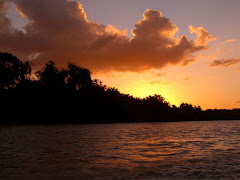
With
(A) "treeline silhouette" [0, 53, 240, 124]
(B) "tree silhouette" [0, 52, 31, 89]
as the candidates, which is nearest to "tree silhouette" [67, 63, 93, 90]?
(A) "treeline silhouette" [0, 53, 240, 124]

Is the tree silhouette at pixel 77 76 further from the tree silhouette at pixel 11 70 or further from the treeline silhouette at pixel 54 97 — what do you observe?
the tree silhouette at pixel 11 70

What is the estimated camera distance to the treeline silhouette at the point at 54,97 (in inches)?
3903

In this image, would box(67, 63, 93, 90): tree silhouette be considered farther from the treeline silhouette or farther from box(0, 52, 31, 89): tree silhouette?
→ box(0, 52, 31, 89): tree silhouette

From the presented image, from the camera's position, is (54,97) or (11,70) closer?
(11,70)

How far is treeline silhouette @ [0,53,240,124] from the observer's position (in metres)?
99.1

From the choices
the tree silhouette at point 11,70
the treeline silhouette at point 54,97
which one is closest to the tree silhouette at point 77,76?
the treeline silhouette at point 54,97

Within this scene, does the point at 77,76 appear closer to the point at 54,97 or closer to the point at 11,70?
the point at 54,97

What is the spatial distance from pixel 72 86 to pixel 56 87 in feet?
28.1

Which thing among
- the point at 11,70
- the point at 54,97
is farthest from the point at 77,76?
the point at 11,70

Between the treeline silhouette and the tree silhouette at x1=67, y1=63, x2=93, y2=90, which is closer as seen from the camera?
the treeline silhouette

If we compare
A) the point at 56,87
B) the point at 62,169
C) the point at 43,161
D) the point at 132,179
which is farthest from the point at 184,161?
the point at 56,87

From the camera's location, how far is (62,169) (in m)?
13.7

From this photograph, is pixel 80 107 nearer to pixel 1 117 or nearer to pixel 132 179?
pixel 1 117

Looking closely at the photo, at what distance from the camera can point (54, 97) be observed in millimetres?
115375
